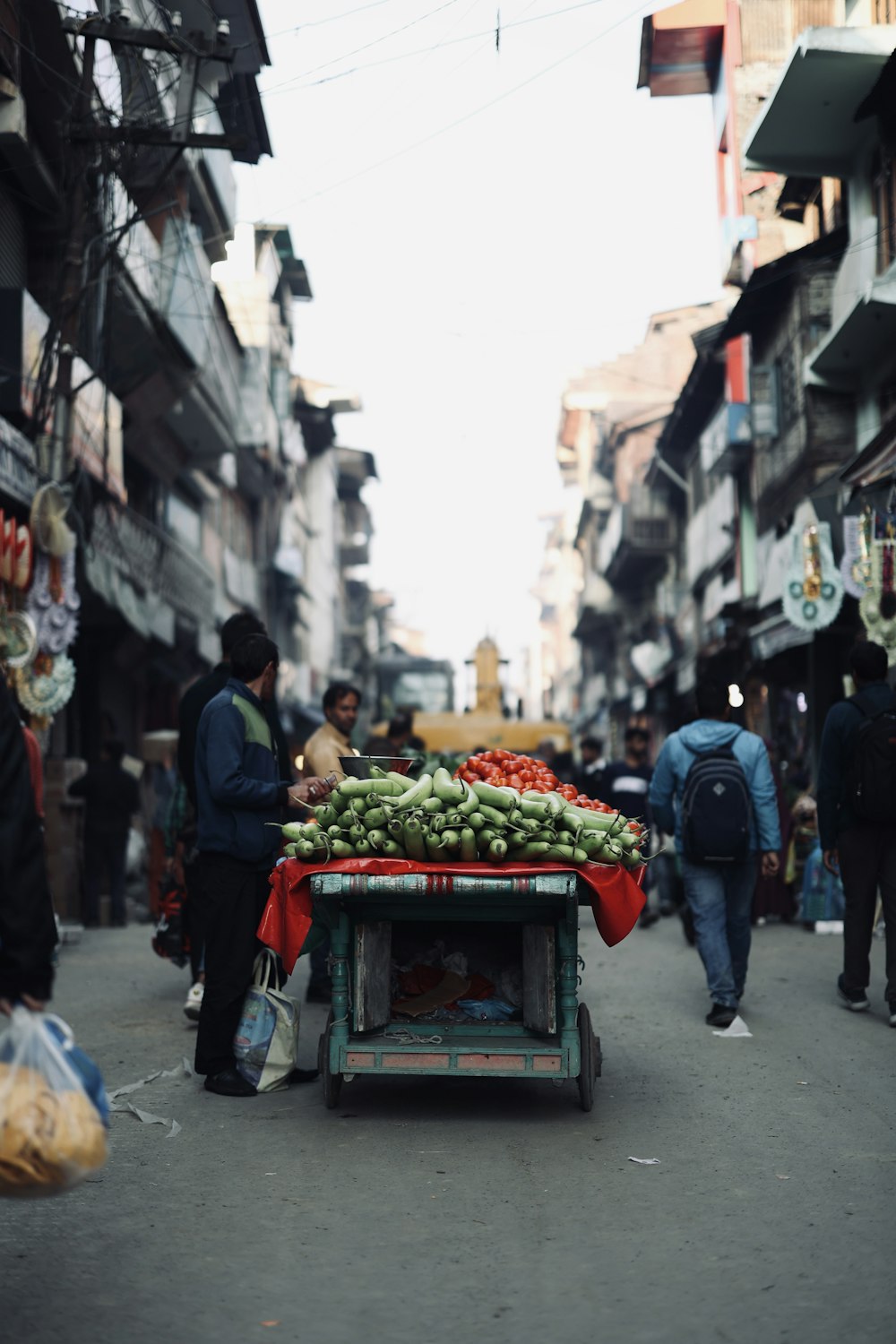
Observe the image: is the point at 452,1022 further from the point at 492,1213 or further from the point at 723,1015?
the point at 723,1015

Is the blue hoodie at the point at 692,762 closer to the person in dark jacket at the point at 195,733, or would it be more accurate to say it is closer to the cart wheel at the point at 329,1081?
the person in dark jacket at the point at 195,733

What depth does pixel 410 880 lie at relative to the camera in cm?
612

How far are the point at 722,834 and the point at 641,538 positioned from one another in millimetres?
32253

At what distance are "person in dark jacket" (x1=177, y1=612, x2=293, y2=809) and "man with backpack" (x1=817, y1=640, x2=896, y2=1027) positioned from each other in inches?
121

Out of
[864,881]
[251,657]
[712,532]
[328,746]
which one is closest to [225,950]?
[251,657]

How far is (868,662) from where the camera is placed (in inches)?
360

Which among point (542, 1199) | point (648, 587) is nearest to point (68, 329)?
point (542, 1199)

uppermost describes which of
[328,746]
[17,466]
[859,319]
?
[859,319]

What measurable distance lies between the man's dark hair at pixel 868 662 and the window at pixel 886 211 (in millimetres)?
9864

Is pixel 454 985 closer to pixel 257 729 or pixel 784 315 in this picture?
pixel 257 729

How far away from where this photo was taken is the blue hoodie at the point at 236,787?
6840mm

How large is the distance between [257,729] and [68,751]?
15.0 meters

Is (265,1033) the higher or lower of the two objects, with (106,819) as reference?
lower

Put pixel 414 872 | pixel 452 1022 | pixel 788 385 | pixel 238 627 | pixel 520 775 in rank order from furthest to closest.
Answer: pixel 788 385 < pixel 238 627 < pixel 520 775 < pixel 452 1022 < pixel 414 872
